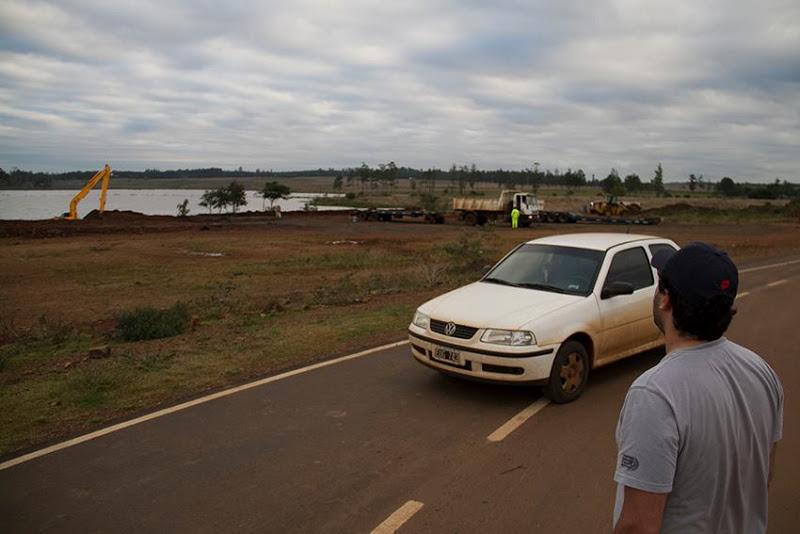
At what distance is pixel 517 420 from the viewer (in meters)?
5.71

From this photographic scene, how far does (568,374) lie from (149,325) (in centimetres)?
736

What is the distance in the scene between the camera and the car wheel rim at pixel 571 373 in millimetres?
6184

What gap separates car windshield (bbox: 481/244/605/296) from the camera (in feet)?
22.6

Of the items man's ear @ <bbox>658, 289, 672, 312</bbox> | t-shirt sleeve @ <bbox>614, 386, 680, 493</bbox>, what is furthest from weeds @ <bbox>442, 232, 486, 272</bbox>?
t-shirt sleeve @ <bbox>614, 386, 680, 493</bbox>

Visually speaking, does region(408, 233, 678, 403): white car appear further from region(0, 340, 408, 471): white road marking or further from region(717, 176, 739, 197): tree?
region(717, 176, 739, 197): tree

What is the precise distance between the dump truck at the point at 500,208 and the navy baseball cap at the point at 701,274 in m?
46.3

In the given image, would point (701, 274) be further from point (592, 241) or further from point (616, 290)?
point (592, 241)

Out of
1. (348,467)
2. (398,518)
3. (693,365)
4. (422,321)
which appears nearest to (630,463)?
(693,365)

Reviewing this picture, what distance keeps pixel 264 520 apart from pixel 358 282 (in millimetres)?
14153

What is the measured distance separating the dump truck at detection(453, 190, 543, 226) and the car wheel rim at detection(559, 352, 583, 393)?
41964 millimetres

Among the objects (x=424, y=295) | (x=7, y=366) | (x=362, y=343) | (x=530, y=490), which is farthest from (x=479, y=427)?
(x=424, y=295)

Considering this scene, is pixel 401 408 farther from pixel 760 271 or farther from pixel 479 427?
pixel 760 271

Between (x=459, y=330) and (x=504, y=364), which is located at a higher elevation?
(x=459, y=330)

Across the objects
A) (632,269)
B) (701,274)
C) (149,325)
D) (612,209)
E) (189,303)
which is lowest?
(189,303)
